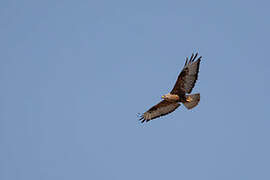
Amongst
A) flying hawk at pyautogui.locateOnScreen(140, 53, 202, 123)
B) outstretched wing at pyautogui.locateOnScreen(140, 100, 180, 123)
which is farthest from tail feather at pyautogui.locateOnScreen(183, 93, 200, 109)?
outstretched wing at pyautogui.locateOnScreen(140, 100, 180, 123)

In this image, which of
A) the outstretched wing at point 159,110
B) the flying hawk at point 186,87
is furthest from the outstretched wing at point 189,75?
the outstretched wing at point 159,110

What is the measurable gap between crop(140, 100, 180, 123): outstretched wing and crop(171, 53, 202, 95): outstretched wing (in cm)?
110

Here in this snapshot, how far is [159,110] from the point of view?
17.2 metres

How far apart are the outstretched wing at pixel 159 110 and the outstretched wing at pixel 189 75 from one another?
110 cm

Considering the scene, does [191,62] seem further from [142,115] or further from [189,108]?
[142,115]

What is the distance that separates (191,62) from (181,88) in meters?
0.89

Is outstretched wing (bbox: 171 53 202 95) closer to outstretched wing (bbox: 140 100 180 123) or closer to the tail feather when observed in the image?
the tail feather

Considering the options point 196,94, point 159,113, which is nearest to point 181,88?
point 196,94

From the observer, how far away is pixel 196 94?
52.0 ft

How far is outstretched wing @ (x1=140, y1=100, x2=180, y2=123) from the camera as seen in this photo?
1691 centimetres

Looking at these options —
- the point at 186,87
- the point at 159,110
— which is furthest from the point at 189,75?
the point at 159,110

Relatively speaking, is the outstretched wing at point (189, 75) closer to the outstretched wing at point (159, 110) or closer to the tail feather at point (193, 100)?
the tail feather at point (193, 100)

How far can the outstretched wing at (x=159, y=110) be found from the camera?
1691cm

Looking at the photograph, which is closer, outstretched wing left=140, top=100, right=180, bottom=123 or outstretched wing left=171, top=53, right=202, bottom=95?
outstretched wing left=171, top=53, right=202, bottom=95
